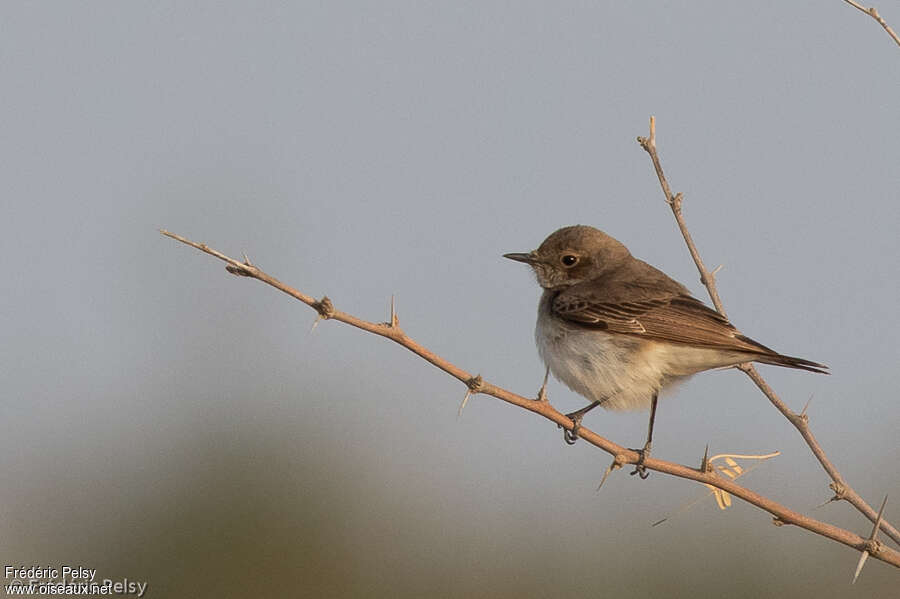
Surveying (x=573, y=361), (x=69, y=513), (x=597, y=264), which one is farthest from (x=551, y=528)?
(x=573, y=361)

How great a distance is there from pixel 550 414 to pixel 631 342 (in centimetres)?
229

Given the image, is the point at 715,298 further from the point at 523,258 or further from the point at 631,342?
the point at 523,258

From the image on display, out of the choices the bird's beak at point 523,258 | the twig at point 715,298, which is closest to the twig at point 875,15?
the twig at point 715,298

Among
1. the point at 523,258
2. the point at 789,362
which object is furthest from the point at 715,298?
the point at 523,258

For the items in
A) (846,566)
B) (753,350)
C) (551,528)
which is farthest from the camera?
(551,528)

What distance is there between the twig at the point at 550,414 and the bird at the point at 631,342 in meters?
1.64

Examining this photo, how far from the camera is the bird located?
7316 mm

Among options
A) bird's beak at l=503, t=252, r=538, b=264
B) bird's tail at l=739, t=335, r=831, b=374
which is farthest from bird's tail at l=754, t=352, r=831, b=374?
bird's beak at l=503, t=252, r=538, b=264

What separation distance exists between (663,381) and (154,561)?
27.6 feet

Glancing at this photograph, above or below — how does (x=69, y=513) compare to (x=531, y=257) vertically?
below

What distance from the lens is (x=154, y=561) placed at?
1381 cm

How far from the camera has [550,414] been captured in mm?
5449

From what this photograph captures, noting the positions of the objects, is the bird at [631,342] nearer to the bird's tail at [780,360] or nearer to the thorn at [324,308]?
the bird's tail at [780,360]

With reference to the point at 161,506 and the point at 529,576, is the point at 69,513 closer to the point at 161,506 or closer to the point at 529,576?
the point at 161,506
